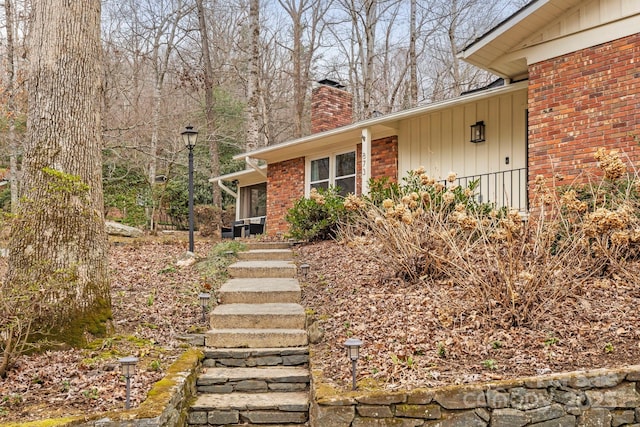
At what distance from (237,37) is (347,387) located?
61.2 feet

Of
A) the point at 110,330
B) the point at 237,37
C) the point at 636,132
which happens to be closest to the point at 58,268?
the point at 110,330

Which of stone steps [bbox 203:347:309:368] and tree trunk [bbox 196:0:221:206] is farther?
tree trunk [bbox 196:0:221:206]

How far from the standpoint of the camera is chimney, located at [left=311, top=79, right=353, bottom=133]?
40.4 feet

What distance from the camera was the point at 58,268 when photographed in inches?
171

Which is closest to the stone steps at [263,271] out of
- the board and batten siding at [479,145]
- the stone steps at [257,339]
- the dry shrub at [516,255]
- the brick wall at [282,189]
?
the dry shrub at [516,255]

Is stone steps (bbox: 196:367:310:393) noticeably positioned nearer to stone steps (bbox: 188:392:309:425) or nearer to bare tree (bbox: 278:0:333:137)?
stone steps (bbox: 188:392:309:425)

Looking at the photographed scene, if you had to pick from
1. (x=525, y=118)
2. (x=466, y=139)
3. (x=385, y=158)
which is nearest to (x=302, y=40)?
(x=385, y=158)

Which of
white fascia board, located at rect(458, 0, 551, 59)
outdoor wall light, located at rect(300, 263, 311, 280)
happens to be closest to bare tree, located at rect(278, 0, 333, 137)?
white fascia board, located at rect(458, 0, 551, 59)

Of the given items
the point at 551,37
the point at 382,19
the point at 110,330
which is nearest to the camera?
the point at 110,330

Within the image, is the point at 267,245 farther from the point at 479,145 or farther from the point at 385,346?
the point at 385,346

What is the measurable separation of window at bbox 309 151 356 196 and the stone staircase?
5.28 metres

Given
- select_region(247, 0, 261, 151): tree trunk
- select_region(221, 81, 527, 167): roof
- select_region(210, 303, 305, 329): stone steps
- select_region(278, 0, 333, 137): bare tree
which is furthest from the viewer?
select_region(278, 0, 333, 137): bare tree

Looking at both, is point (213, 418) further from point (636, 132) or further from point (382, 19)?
point (382, 19)

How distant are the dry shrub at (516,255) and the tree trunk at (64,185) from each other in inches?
111
